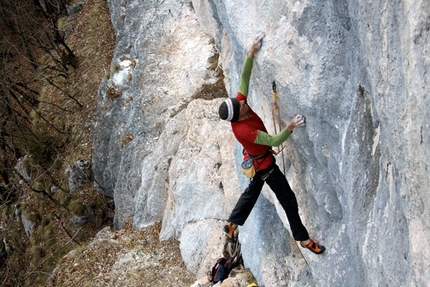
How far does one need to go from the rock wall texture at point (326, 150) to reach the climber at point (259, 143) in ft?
0.59

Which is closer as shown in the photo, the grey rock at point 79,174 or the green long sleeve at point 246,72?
the green long sleeve at point 246,72

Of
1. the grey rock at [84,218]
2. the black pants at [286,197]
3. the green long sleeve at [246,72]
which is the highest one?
the green long sleeve at [246,72]

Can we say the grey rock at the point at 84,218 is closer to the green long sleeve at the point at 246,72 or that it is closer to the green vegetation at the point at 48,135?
the green vegetation at the point at 48,135

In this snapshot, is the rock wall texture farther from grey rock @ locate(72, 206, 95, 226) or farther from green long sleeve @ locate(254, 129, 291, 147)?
grey rock @ locate(72, 206, 95, 226)

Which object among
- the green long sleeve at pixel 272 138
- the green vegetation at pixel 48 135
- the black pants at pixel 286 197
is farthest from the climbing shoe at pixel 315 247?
the green vegetation at pixel 48 135

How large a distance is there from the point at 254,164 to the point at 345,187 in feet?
5.29

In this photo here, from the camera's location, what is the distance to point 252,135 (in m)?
5.98

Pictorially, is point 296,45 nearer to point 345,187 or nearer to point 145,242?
point 345,187

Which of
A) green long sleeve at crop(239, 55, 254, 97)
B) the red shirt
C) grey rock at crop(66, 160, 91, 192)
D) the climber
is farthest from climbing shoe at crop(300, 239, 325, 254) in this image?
grey rock at crop(66, 160, 91, 192)

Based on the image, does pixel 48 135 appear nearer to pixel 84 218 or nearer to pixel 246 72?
pixel 84 218

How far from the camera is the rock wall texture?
12.3 ft

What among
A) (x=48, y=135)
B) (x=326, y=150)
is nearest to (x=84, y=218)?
(x=48, y=135)

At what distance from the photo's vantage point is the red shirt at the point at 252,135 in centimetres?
604

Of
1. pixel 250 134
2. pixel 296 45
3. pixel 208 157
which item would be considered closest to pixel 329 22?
pixel 296 45
